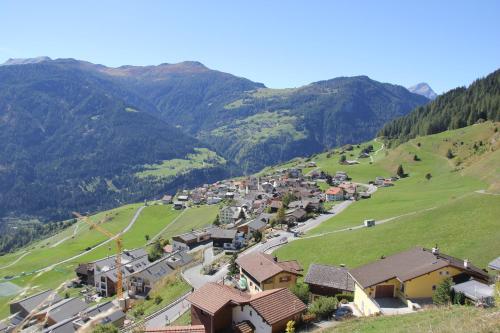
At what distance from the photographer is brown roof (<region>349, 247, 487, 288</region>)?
3669 centimetres

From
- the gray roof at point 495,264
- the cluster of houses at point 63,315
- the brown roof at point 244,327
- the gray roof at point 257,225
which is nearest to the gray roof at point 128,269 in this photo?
the cluster of houses at point 63,315

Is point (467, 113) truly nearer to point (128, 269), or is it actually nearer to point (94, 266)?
point (128, 269)

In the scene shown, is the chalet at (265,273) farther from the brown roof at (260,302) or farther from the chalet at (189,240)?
the chalet at (189,240)

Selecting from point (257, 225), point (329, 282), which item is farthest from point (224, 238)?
point (329, 282)

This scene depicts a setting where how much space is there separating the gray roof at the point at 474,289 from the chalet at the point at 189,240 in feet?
244

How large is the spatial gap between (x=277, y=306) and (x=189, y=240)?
237 ft

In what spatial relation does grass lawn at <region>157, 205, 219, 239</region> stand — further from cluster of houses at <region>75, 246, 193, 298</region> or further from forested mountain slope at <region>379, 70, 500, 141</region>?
forested mountain slope at <region>379, 70, 500, 141</region>

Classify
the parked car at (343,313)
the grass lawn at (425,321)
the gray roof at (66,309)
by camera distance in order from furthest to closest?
1. the gray roof at (66,309)
2. the parked car at (343,313)
3. the grass lawn at (425,321)

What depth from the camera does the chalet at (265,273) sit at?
45281mm

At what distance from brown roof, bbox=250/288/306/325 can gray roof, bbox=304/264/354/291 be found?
26.3 ft

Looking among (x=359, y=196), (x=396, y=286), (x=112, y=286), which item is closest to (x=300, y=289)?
(x=396, y=286)

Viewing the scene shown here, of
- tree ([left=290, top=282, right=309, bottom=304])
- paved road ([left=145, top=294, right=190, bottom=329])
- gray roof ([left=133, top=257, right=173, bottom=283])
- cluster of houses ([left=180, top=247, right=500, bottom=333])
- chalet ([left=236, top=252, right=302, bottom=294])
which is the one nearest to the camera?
cluster of houses ([left=180, top=247, right=500, bottom=333])

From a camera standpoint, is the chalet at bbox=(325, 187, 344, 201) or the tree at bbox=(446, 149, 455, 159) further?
the tree at bbox=(446, 149, 455, 159)

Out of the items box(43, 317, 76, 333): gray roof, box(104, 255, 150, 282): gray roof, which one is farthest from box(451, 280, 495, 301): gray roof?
box(104, 255, 150, 282): gray roof
